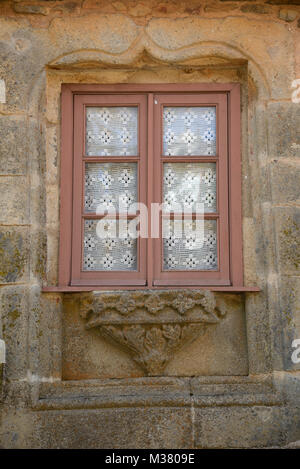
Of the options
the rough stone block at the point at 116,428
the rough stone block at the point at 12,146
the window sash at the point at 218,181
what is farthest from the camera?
the window sash at the point at 218,181

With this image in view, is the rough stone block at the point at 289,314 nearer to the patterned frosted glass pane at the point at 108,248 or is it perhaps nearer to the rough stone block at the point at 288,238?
the rough stone block at the point at 288,238

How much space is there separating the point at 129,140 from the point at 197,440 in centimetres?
211

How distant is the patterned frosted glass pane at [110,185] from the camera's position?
173 inches

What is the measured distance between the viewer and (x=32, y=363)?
4.00m

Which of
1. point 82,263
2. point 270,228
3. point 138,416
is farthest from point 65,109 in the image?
point 138,416

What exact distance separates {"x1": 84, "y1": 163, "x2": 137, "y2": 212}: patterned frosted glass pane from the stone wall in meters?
0.24

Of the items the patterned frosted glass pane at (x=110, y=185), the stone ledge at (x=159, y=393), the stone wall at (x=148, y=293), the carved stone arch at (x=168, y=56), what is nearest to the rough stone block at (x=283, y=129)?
the stone wall at (x=148, y=293)

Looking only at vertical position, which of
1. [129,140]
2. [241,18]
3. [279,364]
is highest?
[241,18]

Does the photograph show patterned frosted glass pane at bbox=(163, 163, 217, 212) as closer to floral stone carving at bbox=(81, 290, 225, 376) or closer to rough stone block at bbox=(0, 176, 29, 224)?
floral stone carving at bbox=(81, 290, 225, 376)

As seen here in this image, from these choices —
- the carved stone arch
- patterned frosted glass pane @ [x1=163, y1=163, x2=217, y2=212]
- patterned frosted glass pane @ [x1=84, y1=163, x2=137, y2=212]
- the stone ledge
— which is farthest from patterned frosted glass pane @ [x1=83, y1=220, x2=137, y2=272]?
the carved stone arch

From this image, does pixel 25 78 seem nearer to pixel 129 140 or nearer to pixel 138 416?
pixel 129 140

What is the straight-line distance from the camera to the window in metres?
4.29

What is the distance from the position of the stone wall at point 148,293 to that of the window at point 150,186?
10 centimetres
